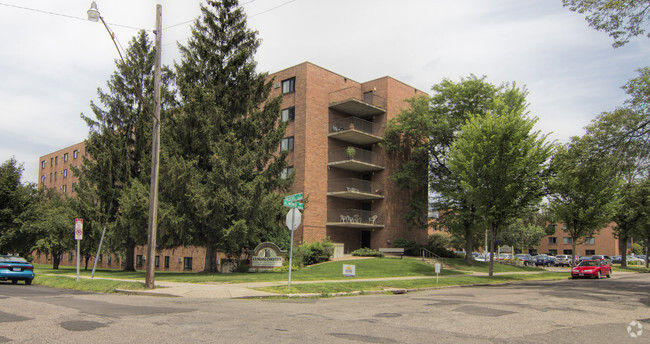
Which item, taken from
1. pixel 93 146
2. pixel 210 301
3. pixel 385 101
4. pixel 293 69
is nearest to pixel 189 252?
pixel 93 146

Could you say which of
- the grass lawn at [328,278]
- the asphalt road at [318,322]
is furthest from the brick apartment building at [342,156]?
the asphalt road at [318,322]

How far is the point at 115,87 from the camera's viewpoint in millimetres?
30391

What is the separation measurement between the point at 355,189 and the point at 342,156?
10.1ft

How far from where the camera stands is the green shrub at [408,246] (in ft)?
121

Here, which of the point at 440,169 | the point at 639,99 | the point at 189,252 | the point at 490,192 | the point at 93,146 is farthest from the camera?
the point at 189,252

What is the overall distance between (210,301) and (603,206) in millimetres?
34044

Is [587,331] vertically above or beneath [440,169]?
beneath

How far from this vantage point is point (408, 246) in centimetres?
3706

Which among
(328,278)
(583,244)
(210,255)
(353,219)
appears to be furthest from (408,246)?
(583,244)

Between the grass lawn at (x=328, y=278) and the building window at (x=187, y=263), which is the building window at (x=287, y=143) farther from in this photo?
the building window at (x=187, y=263)

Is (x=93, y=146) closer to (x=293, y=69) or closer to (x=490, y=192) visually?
(x=293, y=69)

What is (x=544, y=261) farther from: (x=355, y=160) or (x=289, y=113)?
(x=289, y=113)

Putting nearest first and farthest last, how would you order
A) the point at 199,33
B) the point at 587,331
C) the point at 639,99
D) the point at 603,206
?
the point at 587,331 < the point at 639,99 < the point at 199,33 < the point at 603,206

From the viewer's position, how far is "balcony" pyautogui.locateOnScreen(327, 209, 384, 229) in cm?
3578
